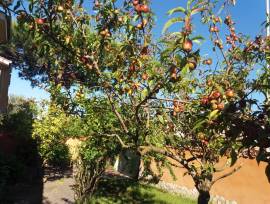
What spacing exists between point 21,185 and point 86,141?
4040 mm

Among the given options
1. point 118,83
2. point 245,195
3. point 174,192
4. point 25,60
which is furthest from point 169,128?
point 25,60

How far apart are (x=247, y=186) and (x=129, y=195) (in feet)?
16.2

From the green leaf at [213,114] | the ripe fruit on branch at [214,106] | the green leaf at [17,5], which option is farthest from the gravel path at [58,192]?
the green leaf at [213,114]

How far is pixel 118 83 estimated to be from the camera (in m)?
5.88

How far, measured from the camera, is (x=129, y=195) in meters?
17.0

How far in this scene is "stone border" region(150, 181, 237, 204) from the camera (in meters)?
17.4

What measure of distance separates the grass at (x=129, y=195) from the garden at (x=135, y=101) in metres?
0.06

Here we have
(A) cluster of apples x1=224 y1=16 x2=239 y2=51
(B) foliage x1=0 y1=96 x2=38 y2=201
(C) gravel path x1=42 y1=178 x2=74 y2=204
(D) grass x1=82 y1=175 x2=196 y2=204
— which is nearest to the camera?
(A) cluster of apples x1=224 y1=16 x2=239 y2=51

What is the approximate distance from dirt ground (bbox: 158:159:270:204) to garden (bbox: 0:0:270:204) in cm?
174

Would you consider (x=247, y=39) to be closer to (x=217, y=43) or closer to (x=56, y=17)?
(x=217, y=43)

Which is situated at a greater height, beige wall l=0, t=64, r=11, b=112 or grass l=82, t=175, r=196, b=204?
beige wall l=0, t=64, r=11, b=112

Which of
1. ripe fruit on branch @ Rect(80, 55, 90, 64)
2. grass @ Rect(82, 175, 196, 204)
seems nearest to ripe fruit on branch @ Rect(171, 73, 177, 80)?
ripe fruit on branch @ Rect(80, 55, 90, 64)

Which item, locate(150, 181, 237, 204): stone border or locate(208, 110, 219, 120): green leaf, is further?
locate(150, 181, 237, 204): stone border

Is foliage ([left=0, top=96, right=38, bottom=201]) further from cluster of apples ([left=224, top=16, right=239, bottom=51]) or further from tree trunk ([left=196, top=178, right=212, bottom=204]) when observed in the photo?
cluster of apples ([left=224, top=16, right=239, bottom=51])
